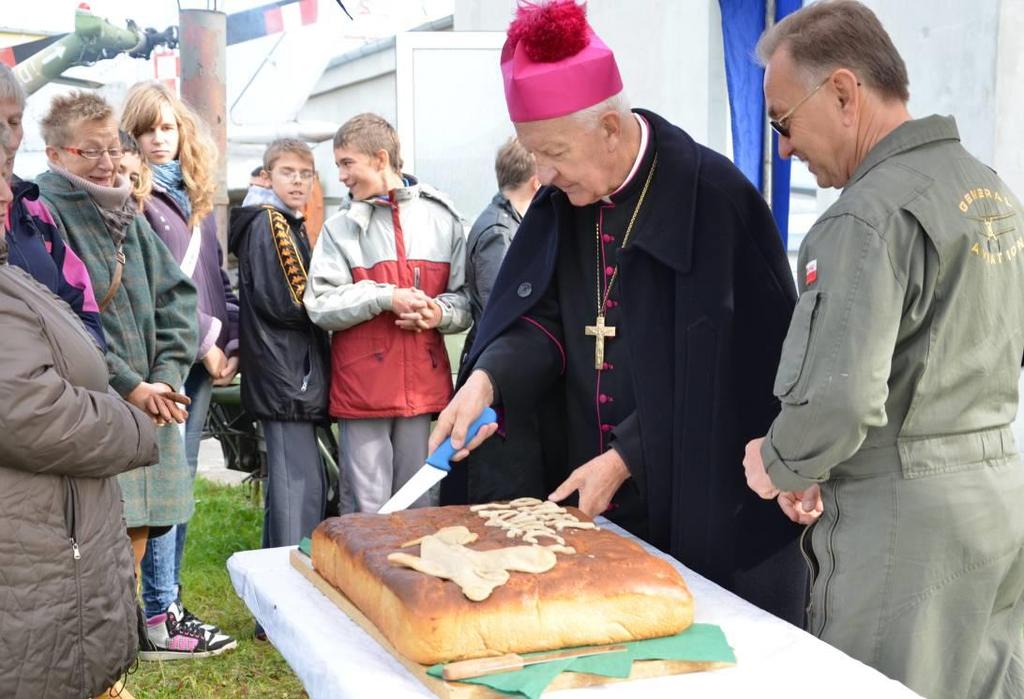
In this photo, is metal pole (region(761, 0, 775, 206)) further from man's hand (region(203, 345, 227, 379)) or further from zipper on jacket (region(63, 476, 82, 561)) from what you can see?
zipper on jacket (region(63, 476, 82, 561))

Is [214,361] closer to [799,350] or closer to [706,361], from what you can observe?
[706,361]

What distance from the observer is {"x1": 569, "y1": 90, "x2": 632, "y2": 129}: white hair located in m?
2.72

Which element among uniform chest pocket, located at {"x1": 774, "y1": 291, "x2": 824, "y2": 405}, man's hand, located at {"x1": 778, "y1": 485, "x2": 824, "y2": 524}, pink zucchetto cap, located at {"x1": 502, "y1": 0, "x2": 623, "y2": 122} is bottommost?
man's hand, located at {"x1": 778, "y1": 485, "x2": 824, "y2": 524}

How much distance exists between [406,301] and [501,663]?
3.07m

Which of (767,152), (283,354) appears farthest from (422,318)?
(767,152)

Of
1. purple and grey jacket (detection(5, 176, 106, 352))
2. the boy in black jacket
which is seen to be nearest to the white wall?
the boy in black jacket

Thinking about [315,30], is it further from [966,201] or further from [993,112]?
[966,201]

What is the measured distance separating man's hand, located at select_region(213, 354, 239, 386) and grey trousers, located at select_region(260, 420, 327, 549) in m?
0.24

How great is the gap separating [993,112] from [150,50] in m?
10.0

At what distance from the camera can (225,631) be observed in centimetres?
511

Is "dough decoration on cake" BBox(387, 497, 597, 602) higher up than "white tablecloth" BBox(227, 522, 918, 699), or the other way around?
"dough decoration on cake" BBox(387, 497, 597, 602)

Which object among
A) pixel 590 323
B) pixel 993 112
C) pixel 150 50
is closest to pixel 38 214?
pixel 590 323

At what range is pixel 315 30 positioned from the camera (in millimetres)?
15367

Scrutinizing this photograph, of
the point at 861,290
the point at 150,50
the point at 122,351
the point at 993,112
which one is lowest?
the point at 122,351
